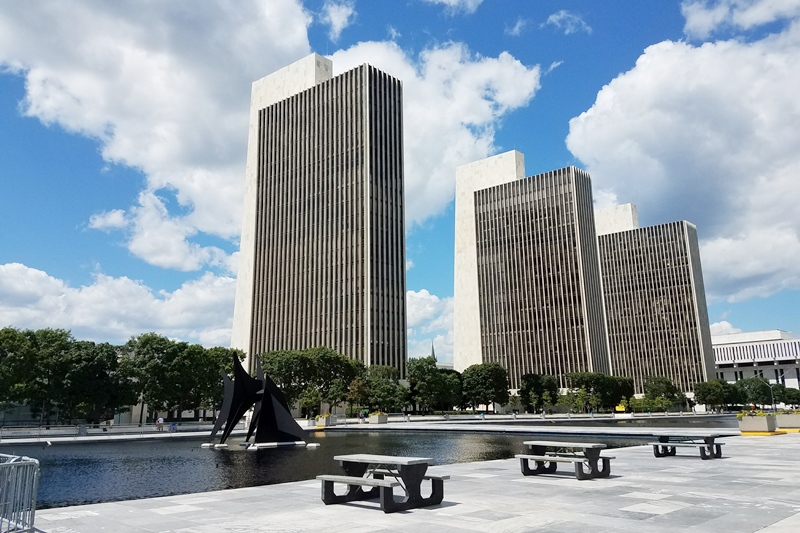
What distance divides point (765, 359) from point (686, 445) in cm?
20225

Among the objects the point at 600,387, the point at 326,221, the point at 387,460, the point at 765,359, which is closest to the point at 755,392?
the point at 765,359

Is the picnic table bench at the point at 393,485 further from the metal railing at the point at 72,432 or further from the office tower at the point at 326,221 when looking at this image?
the office tower at the point at 326,221

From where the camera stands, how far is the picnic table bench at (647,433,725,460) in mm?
19656

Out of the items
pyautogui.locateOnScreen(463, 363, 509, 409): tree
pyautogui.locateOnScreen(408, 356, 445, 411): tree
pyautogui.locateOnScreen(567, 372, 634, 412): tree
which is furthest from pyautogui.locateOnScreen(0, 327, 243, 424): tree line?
pyautogui.locateOnScreen(567, 372, 634, 412): tree

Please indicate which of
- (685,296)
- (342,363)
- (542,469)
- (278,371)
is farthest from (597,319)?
(542,469)

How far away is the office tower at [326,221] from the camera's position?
11256cm

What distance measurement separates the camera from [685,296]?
159m

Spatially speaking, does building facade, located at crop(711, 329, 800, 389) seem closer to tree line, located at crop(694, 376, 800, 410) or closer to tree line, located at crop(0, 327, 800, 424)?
tree line, located at crop(694, 376, 800, 410)

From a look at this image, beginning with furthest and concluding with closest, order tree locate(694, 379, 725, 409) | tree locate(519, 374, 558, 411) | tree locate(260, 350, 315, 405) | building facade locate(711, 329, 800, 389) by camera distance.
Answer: building facade locate(711, 329, 800, 389), tree locate(694, 379, 725, 409), tree locate(519, 374, 558, 411), tree locate(260, 350, 315, 405)

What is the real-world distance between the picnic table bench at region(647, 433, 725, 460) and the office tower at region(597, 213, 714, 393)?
478 ft

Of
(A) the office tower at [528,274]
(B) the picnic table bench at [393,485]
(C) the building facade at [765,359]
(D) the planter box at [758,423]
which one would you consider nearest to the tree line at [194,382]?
(A) the office tower at [528,274]

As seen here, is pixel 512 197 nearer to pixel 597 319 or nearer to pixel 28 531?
pixel 597 319

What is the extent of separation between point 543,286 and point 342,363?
69.7 metres

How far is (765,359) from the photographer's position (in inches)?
7382
